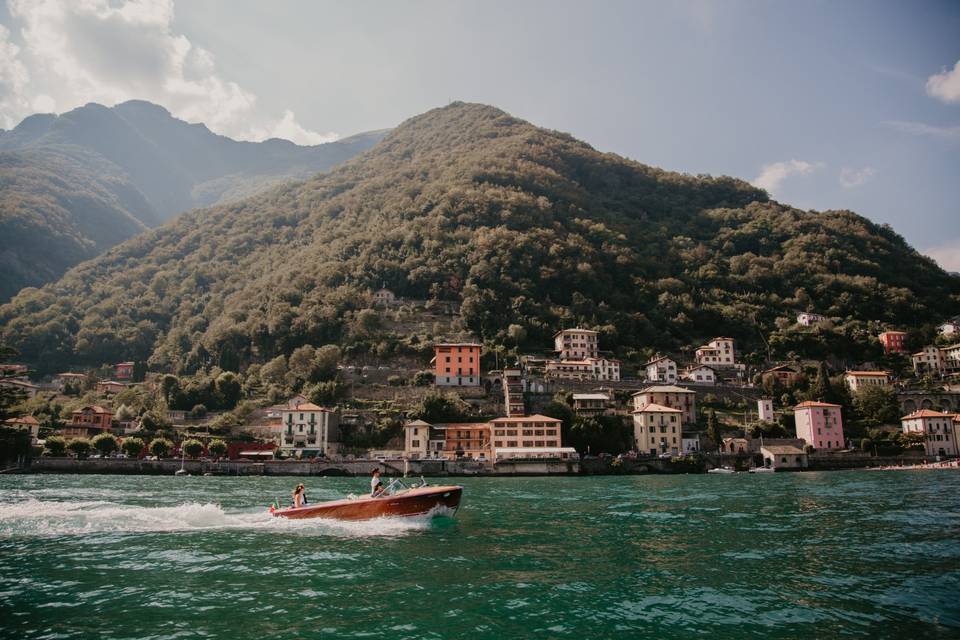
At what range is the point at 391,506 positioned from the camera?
2345 centimetres

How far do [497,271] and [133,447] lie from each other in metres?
64.2

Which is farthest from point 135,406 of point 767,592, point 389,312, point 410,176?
point 410,176

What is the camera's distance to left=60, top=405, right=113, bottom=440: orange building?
74.9 m

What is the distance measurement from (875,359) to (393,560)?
101685 mm

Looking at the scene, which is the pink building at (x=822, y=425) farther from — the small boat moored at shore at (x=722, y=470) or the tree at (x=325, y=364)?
the tree at (x=325, y=364)

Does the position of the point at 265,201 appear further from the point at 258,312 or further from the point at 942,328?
the point at 942,328

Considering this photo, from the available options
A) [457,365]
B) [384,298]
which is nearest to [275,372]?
[384,298]

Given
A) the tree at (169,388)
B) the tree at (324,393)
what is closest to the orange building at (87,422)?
the tree at (169,388)

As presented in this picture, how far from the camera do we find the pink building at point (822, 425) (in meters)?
71.7

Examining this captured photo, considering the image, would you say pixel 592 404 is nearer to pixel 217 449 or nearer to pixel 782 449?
pixel 782 449

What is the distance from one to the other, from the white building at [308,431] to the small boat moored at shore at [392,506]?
47.6 m

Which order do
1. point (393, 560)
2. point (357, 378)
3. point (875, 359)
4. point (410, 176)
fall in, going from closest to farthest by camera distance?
point (393, 560), point (357, 378), point (875, 359), point (410, 176)

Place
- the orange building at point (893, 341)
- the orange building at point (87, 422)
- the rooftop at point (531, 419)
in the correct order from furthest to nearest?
the orange building at point (893, 341)
the orange building at point (87, 422)
the rooftop at point (531, 419)

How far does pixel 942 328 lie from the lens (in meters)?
105
